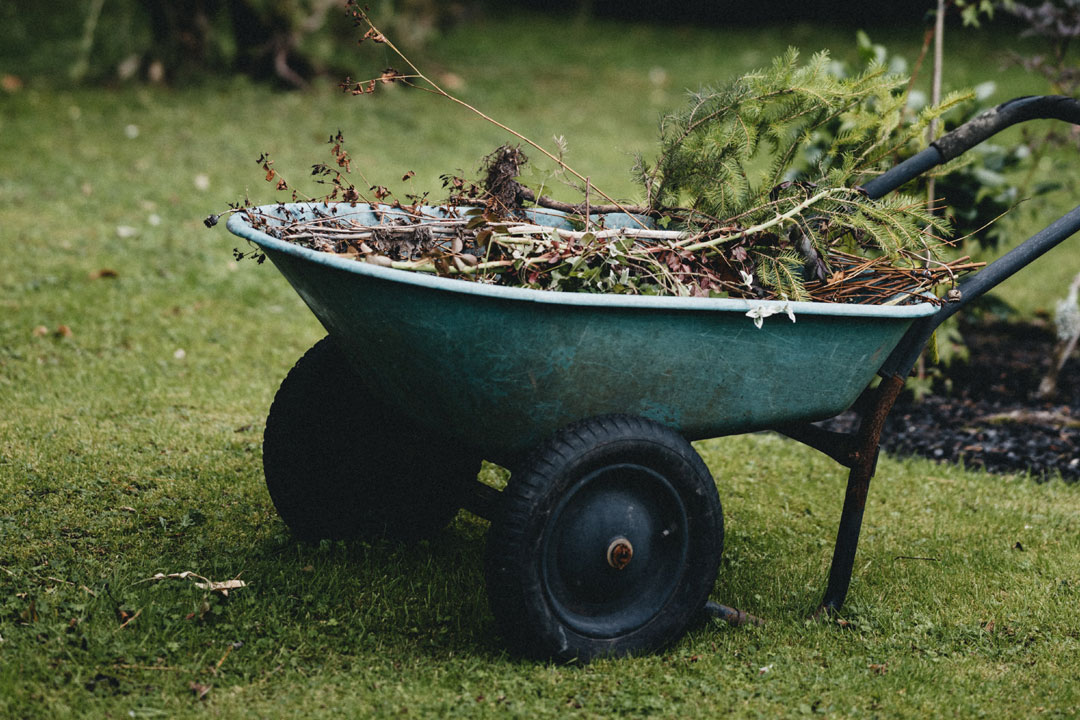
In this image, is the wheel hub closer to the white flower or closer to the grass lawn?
the grass lawn

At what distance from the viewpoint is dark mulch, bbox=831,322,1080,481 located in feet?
13.2

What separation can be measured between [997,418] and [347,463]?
289 centimetres

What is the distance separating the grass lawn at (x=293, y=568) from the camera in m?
2.32

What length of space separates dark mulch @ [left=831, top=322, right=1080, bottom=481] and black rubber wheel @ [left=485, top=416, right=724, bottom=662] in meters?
2.00

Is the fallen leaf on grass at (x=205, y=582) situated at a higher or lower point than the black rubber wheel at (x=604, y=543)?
lower

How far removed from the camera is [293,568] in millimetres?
2824

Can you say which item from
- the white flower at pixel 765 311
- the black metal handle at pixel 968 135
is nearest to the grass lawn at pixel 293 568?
the white flower at pixel 765 311

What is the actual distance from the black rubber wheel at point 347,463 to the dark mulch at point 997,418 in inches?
82.9

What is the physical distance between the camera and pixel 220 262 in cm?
585

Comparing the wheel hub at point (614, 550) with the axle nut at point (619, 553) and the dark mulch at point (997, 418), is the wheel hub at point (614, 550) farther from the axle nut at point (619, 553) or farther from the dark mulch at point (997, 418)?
the dark mulch at point (997, 418)

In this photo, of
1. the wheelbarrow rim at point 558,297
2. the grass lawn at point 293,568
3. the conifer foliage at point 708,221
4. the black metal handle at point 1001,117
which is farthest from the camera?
the black metal handle at point 1001,117

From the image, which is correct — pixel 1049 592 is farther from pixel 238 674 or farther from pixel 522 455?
pixel 238 674

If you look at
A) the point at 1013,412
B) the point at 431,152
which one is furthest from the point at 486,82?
the point at 1013,412

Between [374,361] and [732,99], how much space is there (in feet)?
3.97
